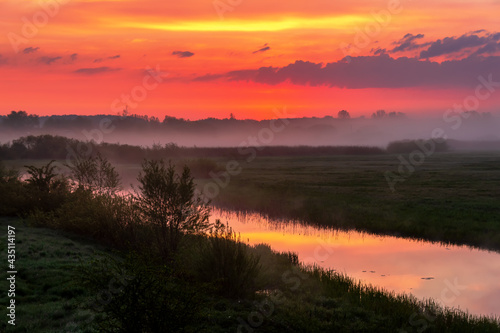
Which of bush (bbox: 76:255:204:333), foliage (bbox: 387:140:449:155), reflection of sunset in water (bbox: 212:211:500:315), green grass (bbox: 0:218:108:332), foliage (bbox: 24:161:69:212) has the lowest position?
reflection of sunset in water (bbox: 212:211:500:315)

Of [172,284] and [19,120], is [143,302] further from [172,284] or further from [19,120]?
[19,120]

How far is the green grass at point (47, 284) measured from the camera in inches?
364

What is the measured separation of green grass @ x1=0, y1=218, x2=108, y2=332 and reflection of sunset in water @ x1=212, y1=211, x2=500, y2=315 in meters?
6.51

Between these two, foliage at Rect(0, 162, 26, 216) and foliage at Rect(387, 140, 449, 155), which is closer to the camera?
foliage at Rect(0, 162, 26, 216)

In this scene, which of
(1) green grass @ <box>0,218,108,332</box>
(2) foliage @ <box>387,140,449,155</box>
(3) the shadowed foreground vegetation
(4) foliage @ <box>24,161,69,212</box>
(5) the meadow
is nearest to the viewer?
(3) the shadowed foreground vegetation

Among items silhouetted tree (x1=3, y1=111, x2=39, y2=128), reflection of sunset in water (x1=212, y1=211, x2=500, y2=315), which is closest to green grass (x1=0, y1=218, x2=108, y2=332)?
reflection of sunset in water (x1=212, y1=211, x2=500, y2=315)

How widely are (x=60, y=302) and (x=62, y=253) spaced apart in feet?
16.8

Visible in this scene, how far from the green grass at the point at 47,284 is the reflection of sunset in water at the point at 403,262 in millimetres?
6513

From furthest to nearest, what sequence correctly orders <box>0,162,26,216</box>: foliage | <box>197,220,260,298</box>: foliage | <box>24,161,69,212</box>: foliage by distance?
1. <box>24,161,69,212</box>: foliage
2. <box>0,162,26,216</box>: foliage
3. <box>197,220,260,298</box>: foliage

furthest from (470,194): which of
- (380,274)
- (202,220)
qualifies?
(202,220)

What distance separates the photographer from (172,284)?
27.2 feet

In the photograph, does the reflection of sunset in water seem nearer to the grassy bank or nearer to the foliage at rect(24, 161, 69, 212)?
the grassy bank

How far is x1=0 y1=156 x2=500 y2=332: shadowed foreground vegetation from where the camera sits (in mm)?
7645

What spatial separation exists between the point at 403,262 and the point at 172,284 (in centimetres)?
1406
